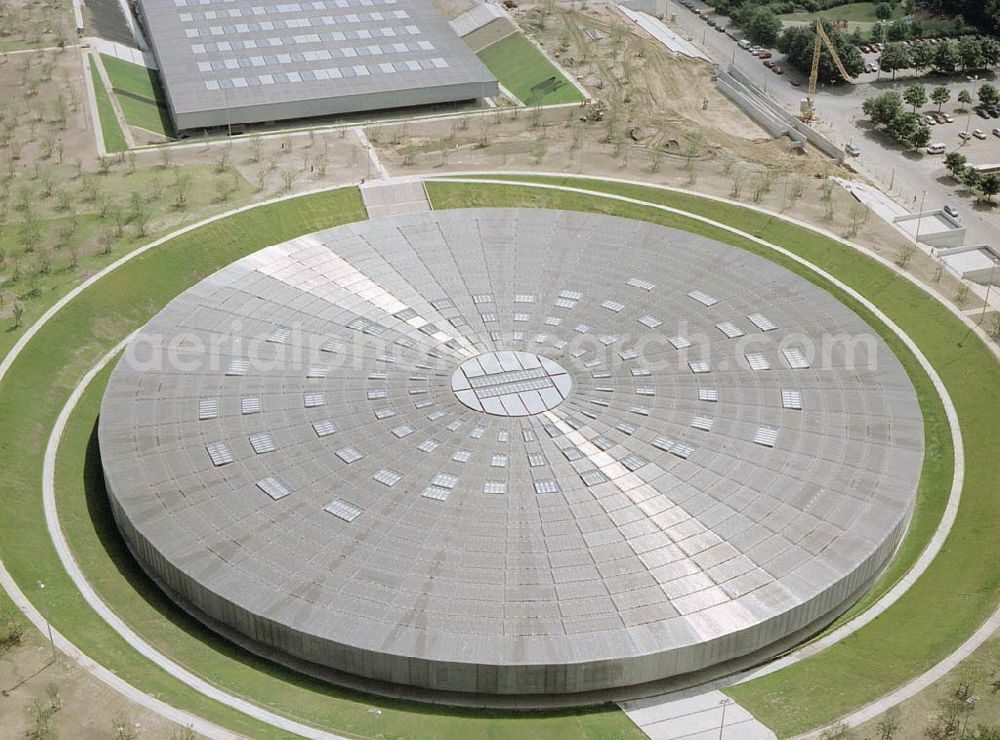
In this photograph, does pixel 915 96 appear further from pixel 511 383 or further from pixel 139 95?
pixel 139 95

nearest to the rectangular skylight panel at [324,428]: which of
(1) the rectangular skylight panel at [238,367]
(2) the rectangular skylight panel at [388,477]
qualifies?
(2) the rectangular skylight panel at [388,477]

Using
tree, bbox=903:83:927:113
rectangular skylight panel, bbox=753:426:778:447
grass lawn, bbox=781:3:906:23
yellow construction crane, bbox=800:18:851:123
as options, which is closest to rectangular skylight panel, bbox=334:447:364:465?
rectangular skylight panel, bbox=753:426:778:447

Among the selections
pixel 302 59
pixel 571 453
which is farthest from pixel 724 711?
pixel 302 59

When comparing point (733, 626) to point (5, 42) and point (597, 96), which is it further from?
point (5, 42)

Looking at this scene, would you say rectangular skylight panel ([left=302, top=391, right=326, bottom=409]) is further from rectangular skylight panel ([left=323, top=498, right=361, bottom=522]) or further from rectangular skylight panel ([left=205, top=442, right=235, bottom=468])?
rectangular skylight panel ([left=323, top=498, right=361, bottom=522])

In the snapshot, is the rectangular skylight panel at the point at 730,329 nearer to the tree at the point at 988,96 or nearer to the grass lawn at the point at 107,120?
the grass lawn at the point at 107,120

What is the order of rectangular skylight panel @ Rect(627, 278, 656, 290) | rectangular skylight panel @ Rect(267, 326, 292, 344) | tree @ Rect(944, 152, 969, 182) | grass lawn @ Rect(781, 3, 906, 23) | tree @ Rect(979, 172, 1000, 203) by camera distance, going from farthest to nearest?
1. grass lawn @ Rect(781, 3, 906, 23)
2. tree @ Rect(944, 152, 969, 182)
3. tree @ Rect(979, 172, 1000, 203)
4. rectangular skylight panel @ Rect(627, 278, 656, 290)
5. rectangular skylight panel @ Rect(267, 326, 292, 344)
